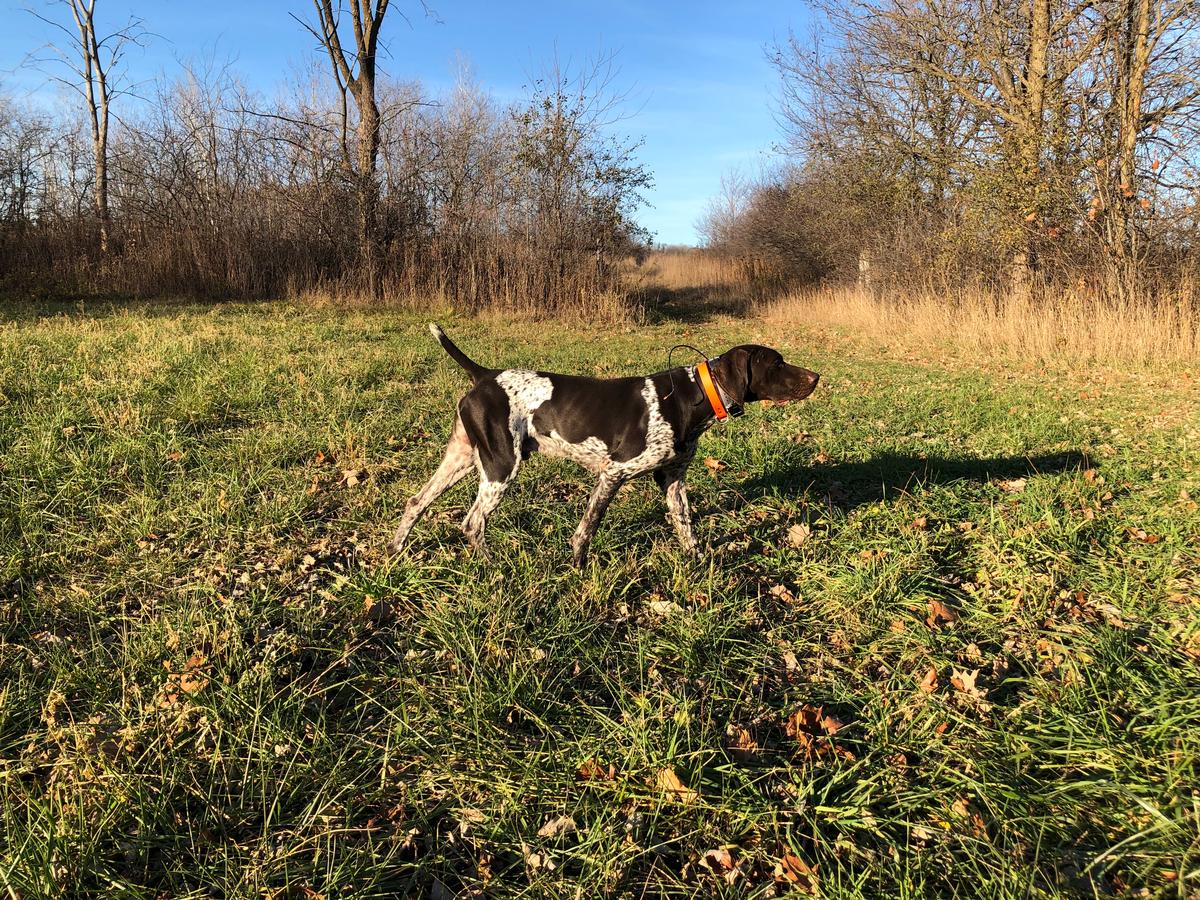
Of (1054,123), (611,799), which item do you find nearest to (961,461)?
(611,799)

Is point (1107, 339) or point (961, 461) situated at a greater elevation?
point (1107, 339)

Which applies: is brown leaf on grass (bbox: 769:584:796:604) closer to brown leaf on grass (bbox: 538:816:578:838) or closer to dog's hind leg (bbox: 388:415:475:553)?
brown leaf on grass (bbox: 538:816:578:838)

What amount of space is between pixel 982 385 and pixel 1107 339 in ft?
9.58

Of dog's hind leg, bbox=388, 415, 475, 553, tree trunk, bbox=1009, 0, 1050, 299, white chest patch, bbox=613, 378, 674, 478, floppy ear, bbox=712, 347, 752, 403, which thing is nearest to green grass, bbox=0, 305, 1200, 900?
dog's hind leg, bbox=388, 415, 475, 553

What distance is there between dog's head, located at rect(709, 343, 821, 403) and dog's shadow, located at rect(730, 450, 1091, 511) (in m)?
0.90

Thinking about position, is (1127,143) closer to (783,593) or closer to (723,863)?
(783,593)

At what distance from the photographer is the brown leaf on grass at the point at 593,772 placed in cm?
208

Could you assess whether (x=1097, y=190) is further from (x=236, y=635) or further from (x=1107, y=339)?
(x=236, y=635)

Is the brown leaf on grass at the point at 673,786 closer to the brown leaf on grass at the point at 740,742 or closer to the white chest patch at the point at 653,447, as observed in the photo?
the brown leaf on grass at the point at 740,742

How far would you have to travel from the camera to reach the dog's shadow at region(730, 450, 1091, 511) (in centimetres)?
451

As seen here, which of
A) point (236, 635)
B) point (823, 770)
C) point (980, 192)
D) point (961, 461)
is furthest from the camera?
point (980, 192)

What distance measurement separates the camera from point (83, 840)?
1751 mm

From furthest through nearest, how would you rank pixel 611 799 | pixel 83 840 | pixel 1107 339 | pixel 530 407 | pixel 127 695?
pixel 1107 339
pixel 530 407
pixel 127 695
pixel 611 799
pixel 83 840

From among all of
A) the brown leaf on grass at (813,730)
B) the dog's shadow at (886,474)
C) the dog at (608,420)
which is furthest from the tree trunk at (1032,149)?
the brown leaf on grass at (813,730)
